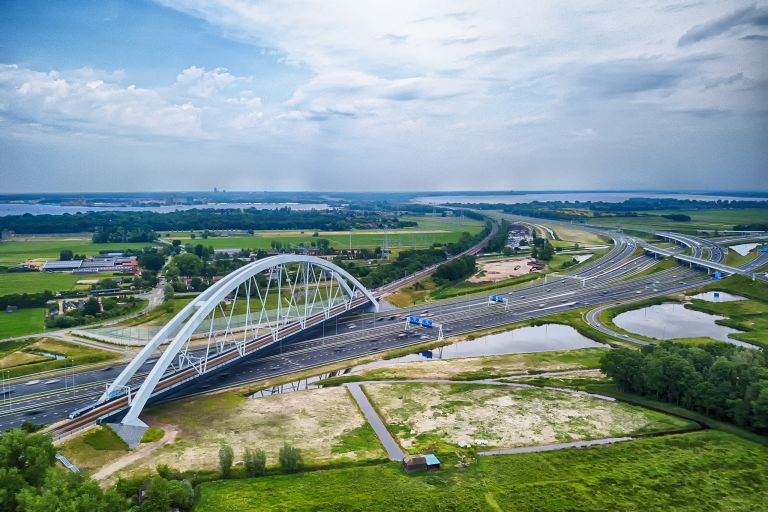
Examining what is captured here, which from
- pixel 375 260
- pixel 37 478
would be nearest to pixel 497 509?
pixel 37 478

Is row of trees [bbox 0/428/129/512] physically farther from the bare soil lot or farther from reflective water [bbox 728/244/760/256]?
reflective water [bbox 728/244/760/256]

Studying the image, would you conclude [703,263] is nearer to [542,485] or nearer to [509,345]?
[509,345]

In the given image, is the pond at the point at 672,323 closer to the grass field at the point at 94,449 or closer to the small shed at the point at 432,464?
the small shed at the point at 432,464

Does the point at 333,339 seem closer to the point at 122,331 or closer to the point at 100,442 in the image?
the point at 122,331

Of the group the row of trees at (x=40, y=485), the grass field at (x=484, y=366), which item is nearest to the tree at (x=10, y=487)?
the row of trees at (x=40, y=485)

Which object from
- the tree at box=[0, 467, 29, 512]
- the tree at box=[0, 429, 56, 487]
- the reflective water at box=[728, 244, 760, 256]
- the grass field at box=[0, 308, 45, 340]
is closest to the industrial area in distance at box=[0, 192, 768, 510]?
the grass field at box=[0, 308, 45, 340]

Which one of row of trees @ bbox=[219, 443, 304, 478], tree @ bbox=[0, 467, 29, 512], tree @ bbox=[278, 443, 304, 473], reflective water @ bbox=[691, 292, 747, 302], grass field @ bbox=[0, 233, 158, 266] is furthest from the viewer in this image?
grass field @ bbox=[0, 233, 158, 266]

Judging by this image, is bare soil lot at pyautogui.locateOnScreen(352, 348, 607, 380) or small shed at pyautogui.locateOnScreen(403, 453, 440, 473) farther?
bare soil lot at pyautogui.locateOnScreen(352, 348, 607, 380)

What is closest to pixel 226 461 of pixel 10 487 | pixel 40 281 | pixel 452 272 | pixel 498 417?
pixel 10 487
